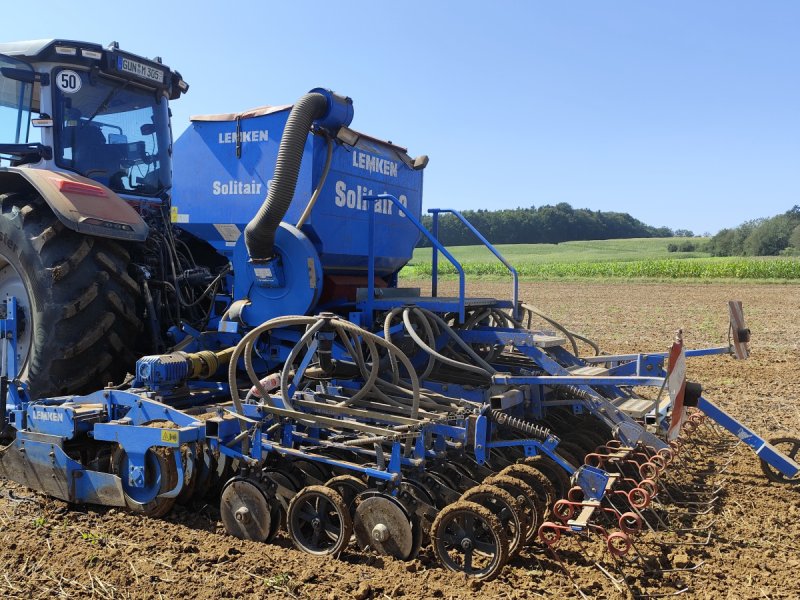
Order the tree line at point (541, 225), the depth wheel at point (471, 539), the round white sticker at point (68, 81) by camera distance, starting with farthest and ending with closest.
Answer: the tree line at point (541, 225)
the round white sticker at point (68, 81)
the depth wheel at point (471, 539)

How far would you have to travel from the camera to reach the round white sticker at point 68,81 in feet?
17.1

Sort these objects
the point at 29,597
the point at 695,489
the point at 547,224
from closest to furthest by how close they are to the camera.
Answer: the point at 29,597 < the point at 695,489 < the point at 547,224

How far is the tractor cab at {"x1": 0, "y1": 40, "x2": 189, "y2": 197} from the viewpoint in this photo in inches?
203

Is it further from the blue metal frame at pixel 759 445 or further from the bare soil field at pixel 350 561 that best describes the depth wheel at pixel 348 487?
the blue metal frame at pixel 759 445

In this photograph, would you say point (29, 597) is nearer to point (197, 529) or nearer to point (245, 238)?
point (197, 529)

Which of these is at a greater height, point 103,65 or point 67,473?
point 103,65

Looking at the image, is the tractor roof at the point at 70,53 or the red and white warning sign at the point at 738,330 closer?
the red and white warning sign at the point at 738,330

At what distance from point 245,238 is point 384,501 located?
2.00 m

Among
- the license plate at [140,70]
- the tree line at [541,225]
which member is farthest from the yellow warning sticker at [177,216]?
the tree line at [541,225]

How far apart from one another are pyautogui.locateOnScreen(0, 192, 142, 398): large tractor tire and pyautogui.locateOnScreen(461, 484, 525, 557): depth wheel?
262 centimetres

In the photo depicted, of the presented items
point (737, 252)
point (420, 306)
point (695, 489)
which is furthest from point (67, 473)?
point (737, 252)

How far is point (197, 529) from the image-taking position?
154 inches

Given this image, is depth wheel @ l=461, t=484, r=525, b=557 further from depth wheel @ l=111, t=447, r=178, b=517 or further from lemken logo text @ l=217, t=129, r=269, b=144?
lemken logo text @ l=217, t=129, r=269, b=144

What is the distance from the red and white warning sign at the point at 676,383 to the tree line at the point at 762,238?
179 ft
